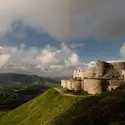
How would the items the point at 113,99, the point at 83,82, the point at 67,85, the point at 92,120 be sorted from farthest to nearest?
the point at 67,85, the point at 83,82, the point at 113,99, the point at 92,120

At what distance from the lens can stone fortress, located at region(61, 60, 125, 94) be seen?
8150 cm

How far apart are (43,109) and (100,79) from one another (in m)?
21.4

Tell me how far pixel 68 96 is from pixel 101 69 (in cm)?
1639

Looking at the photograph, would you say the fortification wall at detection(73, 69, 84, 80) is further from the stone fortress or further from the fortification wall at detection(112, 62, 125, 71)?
the fortification wall at detection(112, 62, 125, 71)

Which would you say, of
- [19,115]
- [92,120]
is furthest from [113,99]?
[19,115]

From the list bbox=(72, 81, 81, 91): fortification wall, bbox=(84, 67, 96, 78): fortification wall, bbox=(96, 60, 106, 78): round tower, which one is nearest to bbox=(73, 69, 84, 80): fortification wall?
bbox=(84, 67, 96, 78): fortification wall

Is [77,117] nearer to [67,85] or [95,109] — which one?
[95,109]

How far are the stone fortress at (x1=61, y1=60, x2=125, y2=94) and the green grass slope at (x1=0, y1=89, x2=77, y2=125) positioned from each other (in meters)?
6.98

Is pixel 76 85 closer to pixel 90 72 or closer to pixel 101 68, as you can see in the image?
pixel 90 72

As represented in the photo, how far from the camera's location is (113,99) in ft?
168

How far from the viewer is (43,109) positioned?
85062mm

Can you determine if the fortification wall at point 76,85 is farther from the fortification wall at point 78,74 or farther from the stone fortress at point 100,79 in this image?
the fortification wall at point 78,74

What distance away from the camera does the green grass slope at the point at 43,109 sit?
249 feet

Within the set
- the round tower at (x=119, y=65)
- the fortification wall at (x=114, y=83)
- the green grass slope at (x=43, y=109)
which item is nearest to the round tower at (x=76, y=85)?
the green grass slope at (x=43, y=109)
